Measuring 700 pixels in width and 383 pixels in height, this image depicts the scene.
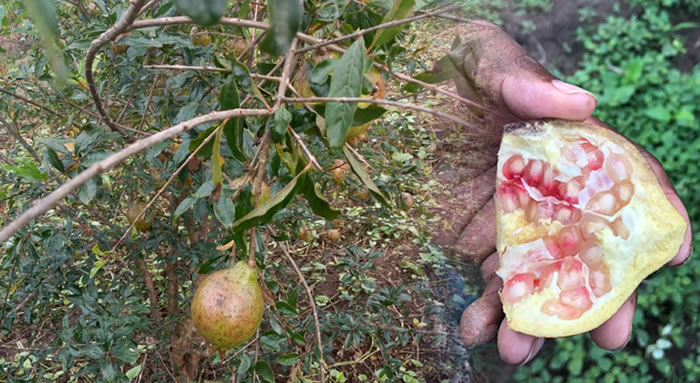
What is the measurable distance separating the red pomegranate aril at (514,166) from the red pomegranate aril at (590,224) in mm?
119

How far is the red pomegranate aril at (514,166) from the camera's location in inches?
33.3

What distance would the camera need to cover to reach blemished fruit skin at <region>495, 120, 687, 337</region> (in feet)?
2.55

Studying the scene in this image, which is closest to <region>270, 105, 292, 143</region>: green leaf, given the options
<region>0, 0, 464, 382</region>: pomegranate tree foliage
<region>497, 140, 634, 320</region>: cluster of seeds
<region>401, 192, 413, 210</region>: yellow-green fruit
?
<region>0, 0, 464, 382</region>: pomegranate tree foliage

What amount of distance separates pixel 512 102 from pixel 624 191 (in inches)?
8.1

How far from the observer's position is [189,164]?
2.61 ft

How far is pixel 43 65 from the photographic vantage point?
0.93 m

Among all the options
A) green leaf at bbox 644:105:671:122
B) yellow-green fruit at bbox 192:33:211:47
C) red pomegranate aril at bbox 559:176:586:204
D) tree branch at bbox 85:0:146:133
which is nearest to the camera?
tree branch at bbox 85:0:146:133

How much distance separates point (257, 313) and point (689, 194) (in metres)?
1.00

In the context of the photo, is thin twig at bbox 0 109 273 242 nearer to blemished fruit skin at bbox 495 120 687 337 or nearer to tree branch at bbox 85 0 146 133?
tree branch at bbox 85 0 146 133

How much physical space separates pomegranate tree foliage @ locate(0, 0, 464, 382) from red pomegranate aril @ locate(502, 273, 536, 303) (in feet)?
0.91

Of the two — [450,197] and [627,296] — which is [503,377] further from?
[450,197]

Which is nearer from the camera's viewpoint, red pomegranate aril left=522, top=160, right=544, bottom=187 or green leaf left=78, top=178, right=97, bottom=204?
green leaf left=78, top=178, right=97, bottom=204

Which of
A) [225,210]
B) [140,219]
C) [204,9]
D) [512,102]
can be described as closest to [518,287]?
[512,102]

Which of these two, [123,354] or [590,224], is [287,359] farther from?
[590,224]
